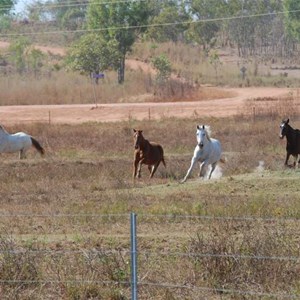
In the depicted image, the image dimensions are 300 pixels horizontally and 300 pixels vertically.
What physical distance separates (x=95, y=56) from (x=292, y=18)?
32906 millimetres

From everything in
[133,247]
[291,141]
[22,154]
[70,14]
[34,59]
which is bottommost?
[34,59]

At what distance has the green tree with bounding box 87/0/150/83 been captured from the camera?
8438 centimetres

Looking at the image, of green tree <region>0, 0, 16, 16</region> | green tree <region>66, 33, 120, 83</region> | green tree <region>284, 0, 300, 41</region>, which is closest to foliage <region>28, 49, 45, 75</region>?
green tree <region>66, 33, 120, 83</region>

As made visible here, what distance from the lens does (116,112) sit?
2327 inches

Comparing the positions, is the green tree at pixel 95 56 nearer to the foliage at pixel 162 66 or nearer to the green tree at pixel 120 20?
the foliage at pixel 162 66

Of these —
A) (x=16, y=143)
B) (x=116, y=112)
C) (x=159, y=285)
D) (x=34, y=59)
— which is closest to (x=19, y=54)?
(x=34, y=59)

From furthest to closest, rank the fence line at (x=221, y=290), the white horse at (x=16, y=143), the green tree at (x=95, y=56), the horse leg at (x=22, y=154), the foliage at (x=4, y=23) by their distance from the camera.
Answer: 1. the foliage at (x=4, y=23)
2. the green tree at (x=95, y=56)
3. the horse leg at (x=22, y=154)
4. the white horse at (x=16, y=143)
5. the fence line at (x=221, y=290)

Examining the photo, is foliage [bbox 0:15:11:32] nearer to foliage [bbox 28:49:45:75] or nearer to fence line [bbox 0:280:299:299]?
foliage [bbox 28:49:45:75]

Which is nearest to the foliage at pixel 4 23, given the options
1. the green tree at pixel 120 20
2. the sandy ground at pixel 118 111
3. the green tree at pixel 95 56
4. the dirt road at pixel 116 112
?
the green tree at pixel 120 20

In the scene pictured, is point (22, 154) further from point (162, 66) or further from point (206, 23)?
point (206, 23)

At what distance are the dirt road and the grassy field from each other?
2040cm

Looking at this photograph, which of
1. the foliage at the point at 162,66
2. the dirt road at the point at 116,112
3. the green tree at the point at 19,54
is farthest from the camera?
the green tree at the point at 19,54

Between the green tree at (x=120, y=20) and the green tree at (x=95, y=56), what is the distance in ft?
13.0

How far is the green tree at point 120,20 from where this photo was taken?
277ft
